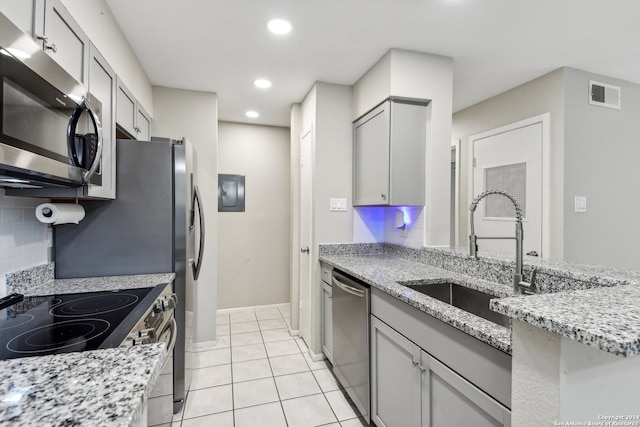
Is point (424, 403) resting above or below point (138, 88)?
below

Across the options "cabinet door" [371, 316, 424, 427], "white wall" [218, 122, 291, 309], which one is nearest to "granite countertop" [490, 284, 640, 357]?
"cabinet door" [371, 316, 424, 427]

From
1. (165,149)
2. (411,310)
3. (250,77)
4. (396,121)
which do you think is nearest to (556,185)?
(396,121)

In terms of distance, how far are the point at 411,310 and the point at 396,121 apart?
1403mm

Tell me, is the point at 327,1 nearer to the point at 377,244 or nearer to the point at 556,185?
the point at 377,244

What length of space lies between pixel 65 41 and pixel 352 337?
6.85 ft

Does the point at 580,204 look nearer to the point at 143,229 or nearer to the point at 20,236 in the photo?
the point at 143,229

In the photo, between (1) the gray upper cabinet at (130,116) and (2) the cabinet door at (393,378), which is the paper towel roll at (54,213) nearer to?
(1) the gray upper cabinet at (130,116)

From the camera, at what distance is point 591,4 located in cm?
171

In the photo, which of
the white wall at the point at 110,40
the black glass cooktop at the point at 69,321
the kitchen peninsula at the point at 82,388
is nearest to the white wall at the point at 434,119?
the white wall at the point at 110,40

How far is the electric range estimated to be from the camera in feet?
3.04

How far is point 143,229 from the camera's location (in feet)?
6.08

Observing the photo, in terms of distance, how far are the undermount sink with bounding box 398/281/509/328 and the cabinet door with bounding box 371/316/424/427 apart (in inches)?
12.9

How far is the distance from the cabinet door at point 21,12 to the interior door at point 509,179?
10.6 feet

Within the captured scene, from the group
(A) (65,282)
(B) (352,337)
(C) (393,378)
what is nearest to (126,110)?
(A) (65,282)
